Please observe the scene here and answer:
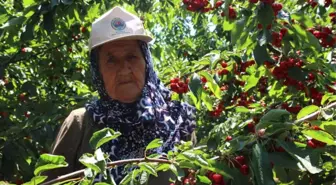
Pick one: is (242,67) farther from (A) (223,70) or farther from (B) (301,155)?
(B) (301,155)

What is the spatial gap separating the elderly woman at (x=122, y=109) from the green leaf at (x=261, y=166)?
751mm

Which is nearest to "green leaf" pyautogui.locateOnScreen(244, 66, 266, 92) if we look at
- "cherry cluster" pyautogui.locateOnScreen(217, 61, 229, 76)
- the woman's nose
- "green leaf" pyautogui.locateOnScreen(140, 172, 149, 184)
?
"cherry cluster" pyautogui.locateOnScreen(217, 61, 229, 76)

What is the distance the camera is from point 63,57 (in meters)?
3.79

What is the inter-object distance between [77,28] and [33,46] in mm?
313

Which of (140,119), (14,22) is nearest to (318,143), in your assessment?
(140,119)

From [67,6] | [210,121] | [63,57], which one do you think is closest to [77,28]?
[63,57]

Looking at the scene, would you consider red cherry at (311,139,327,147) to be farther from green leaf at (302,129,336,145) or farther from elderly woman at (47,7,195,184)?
elderly woman at (47,7,195,184)

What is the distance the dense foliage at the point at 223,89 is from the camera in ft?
4.00

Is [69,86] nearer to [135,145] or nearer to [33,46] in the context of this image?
[33,46]

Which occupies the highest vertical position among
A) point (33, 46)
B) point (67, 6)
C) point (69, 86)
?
point (67, 6)

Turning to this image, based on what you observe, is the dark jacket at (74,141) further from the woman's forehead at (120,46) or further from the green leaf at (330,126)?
the green leaf at (330,126)

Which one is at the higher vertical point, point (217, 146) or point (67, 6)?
point (67, 6)

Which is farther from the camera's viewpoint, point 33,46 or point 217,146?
point 33,46

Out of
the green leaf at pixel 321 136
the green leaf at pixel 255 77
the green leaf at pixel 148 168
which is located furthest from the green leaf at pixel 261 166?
the green leaf at pixel 255 77
